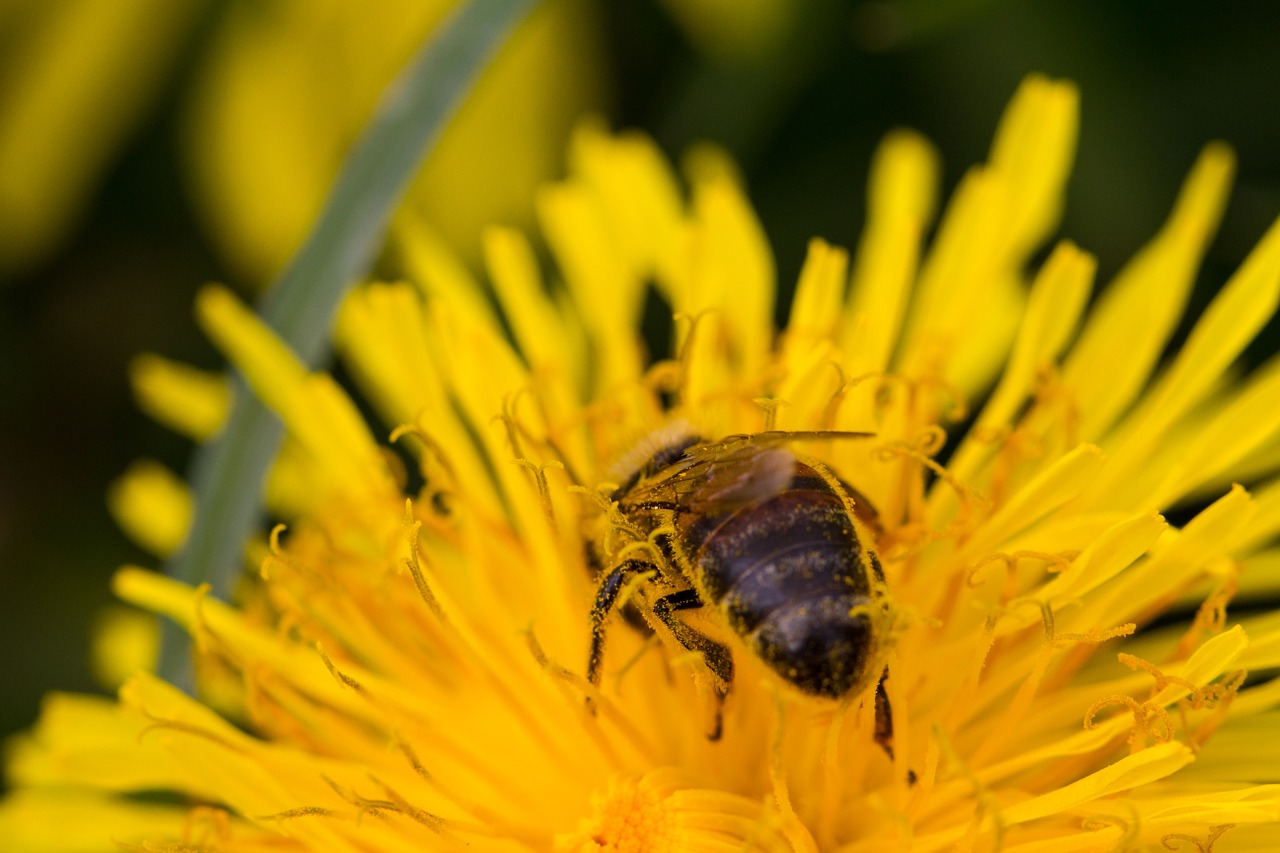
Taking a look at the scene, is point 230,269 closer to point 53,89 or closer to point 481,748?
point 53,89

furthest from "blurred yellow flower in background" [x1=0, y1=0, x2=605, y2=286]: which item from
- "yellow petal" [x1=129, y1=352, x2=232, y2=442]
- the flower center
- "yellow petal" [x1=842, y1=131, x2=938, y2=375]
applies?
the flower center

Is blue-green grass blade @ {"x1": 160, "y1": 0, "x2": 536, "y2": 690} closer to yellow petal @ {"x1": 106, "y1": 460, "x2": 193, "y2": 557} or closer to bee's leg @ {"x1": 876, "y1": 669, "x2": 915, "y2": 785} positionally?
yellow petal @ {"x1": 106, "y1": 460, "x2": 193, "y2": 557}

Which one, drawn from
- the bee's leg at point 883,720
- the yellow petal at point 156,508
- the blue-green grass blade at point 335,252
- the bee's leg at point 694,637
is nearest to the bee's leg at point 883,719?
the bee's leg at point 883,720

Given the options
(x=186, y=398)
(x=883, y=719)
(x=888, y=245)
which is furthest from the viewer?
(x=186, y=398)

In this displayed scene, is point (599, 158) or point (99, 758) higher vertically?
point (599, 158)

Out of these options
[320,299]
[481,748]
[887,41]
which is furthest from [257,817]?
[887,41]

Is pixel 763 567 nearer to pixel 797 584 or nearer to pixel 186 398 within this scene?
pixel 797 584

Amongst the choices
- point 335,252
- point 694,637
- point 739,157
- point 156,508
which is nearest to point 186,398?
point 156,508
